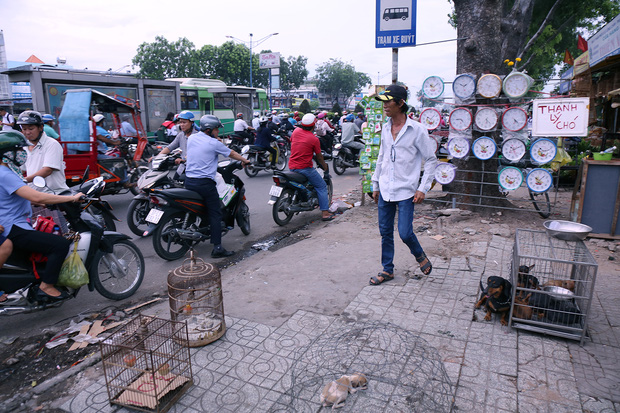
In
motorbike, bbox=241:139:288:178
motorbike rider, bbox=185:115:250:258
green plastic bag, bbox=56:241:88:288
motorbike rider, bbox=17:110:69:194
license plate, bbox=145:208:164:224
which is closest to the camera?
green plastic bag, bbox=56:241:88:288

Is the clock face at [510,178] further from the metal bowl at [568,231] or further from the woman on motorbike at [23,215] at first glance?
the woman on motorbike at [23,215]

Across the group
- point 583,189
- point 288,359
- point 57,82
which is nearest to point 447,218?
point 583,189

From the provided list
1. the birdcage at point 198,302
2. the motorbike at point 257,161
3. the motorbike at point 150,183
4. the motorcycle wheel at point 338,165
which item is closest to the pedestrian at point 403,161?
the birdcage at point 198,302

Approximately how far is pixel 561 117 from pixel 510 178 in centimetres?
108

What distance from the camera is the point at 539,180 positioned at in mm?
6043

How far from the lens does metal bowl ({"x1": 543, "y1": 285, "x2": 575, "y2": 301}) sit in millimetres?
3124

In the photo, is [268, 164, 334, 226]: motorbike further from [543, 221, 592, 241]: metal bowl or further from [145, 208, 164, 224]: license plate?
[543, 221, 592, 241]: metal bowl

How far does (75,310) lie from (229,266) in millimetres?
1843

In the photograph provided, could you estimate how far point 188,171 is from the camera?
5.43 m

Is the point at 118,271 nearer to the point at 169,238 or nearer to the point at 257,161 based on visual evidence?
the point at 169,238

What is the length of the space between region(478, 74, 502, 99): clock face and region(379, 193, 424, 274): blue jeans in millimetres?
3026

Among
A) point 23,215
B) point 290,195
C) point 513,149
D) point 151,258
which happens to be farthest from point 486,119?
point 23,215

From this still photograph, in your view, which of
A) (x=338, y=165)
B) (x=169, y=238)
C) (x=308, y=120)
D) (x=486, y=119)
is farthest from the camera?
(x=338, y=165)

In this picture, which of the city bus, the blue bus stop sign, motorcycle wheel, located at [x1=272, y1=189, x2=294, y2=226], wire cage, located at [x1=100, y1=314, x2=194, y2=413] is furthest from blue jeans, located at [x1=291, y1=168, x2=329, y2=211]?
the city bus
